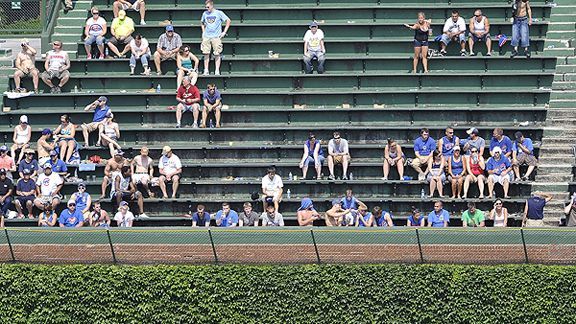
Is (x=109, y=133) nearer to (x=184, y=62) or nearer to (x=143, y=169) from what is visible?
(x=143, y=169)

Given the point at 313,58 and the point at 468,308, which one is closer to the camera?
the point at 468,308

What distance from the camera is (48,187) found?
87.7ft

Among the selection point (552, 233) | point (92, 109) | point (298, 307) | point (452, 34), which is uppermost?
point (452, 34)

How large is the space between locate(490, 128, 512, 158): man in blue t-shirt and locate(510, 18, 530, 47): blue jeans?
143 inches

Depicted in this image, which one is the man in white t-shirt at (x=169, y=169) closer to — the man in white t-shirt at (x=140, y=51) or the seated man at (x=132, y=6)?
the man in white t-shirt at (x=140, y=51)

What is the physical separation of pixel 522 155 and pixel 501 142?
0.55 meters

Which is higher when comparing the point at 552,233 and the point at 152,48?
the point at 152,48

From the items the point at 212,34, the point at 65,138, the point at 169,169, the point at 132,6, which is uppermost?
the point at 132,6

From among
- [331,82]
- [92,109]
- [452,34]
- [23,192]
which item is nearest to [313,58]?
[331,82]

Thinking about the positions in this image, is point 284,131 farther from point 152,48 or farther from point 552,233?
point 552,233

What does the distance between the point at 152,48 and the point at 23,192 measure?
5.76 meters

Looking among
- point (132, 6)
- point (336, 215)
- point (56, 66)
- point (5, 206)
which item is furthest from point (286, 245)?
point (132, 6)

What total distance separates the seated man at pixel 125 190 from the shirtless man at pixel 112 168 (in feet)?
0.55

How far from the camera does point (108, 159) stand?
92.3 ft
